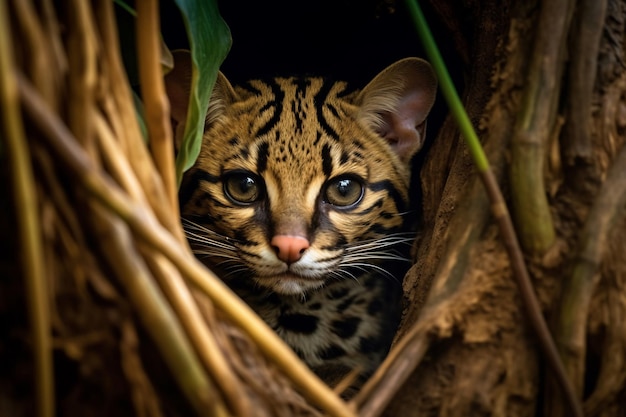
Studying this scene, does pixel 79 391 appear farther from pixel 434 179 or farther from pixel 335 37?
pixel 335 37

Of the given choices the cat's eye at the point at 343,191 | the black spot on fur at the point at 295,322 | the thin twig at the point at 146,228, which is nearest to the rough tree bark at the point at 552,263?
the thin twig at the point at 146,228

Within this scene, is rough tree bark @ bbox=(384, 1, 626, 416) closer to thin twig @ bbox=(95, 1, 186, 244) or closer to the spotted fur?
thin twig @ bbox=(95, 1, 186, 244)

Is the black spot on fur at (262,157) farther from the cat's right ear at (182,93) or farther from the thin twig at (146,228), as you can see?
the thin twig at (146,228)

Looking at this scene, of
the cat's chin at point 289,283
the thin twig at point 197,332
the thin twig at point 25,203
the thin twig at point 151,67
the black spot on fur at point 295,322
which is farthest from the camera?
the black spot on fur at point 295,322

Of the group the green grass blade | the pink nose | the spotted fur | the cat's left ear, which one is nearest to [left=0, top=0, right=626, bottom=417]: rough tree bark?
the green grass blade

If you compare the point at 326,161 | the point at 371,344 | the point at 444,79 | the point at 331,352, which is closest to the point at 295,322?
the point at 331,352
